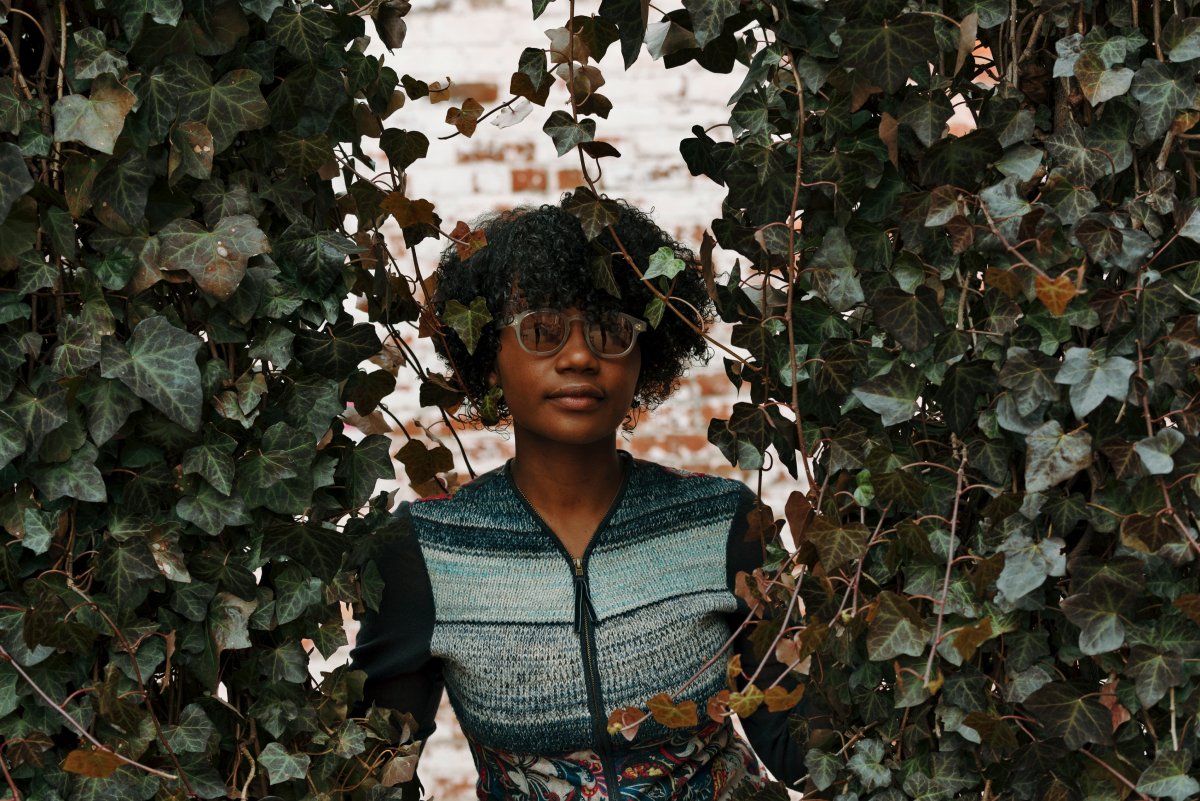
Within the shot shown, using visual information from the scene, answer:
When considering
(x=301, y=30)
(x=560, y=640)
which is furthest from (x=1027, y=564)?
(x=301, y=30)

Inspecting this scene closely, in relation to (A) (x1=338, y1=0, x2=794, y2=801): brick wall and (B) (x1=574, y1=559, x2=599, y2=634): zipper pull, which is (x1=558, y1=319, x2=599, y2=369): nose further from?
(A) (x1=338, y1=0, x2=794, y2=801): brick wall

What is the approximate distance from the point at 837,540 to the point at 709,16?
0.47 metres

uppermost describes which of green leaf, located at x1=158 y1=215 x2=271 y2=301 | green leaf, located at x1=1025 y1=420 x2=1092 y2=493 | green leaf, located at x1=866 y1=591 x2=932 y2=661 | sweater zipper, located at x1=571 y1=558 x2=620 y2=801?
green leaf, located at x1=158 y1=215 x2=271 y2=301

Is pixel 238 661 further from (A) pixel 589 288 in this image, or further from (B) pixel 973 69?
(B) pixel 973 69

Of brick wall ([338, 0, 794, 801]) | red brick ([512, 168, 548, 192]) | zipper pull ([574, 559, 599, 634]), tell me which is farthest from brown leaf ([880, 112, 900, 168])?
red brick ([512, 168, 548, 192])

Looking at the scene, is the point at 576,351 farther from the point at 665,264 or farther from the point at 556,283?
the point at 665,264

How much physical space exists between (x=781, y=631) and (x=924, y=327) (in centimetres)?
30

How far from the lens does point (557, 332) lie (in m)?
1.72

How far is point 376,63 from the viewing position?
1.39m

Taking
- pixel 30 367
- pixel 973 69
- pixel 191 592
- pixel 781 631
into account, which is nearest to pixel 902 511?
pixel 781 631

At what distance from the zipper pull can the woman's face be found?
168 millimetres

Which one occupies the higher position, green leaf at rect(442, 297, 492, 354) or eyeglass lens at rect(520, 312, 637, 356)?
green leaf at rect(442, 297, 492, 354)

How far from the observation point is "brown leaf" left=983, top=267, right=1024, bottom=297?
4.00 ft

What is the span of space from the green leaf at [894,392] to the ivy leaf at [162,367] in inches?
22.5
